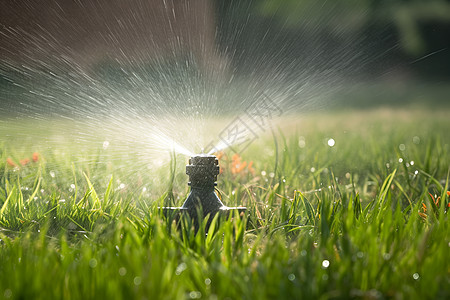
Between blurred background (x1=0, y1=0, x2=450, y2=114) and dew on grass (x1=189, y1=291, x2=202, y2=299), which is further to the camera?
blurred background (x1=0, y1=0, x2=450, y2=114)

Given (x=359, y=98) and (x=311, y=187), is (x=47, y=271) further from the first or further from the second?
(x=359, y=98)

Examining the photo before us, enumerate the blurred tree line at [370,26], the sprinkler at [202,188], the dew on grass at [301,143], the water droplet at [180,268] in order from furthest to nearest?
1. the blurred tree line at [370,26]
2. the dew on grass at [301,143]
3. the sprinkler at [202,188]
4. the water droplet at [180,268]

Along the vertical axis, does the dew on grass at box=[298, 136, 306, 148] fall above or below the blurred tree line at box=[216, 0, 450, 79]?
below

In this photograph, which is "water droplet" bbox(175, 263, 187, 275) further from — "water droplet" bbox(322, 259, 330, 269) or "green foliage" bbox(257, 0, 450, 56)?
"green foliage" bbox(257, 0, 450, 56)

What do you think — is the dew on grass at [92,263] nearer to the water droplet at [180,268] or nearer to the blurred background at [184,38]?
the water droplet at [180,268]

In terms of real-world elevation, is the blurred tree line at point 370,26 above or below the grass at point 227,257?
above

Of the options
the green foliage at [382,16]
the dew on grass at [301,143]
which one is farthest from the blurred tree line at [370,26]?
the dew on grass at [301,143]

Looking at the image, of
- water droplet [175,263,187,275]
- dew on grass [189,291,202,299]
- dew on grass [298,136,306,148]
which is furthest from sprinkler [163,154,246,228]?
dew on grass [298,136,306,148]

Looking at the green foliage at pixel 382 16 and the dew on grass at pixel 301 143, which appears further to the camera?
the green foliage at pixel 382 16

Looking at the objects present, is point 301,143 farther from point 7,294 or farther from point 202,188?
point 7,294

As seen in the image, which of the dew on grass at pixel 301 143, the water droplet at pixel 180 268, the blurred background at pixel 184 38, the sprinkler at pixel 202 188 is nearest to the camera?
the water droplet at pixel 180 268

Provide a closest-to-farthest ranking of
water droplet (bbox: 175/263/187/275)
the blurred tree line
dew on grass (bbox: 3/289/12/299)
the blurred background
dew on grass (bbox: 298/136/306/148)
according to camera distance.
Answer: dew on grass (bbox: 3/289/12/299)
water droplet (bbox: 175/263/187/275)
dew on grass (bbox: 298/136/306/148)
the blurred background
the blurred tree line

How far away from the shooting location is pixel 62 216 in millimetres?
2197

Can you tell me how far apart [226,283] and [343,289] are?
0.98 ft
